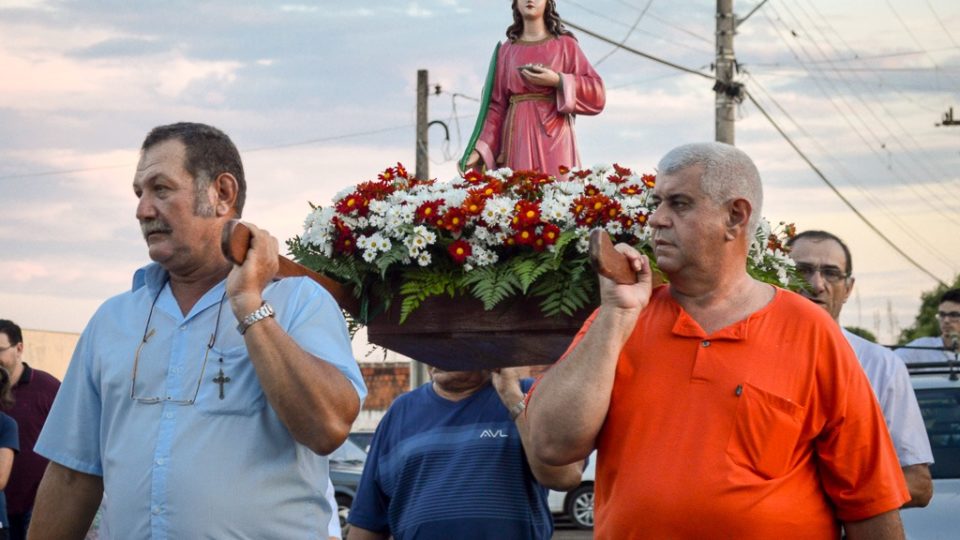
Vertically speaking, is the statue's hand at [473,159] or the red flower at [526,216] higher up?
the statue's hand at [473,159]

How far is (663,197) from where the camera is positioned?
3.70 meters

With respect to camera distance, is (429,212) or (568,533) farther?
(568,533)

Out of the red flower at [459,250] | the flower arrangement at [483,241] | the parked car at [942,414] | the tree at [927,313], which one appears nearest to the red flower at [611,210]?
the flower arrangement at [483,241]

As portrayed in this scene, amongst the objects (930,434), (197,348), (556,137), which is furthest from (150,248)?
(930,434)

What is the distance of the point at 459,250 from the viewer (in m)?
4.56

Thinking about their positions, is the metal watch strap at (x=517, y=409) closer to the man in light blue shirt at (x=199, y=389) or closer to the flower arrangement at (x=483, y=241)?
the flower arrangement at (x=483, y=241)

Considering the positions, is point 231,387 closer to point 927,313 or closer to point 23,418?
point 23,418

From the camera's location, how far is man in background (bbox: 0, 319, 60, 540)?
9242mm

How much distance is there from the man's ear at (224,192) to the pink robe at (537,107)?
2298 mm

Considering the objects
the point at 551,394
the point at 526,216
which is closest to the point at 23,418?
the point at 526,216

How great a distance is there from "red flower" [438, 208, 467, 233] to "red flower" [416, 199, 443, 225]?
0.03 meters

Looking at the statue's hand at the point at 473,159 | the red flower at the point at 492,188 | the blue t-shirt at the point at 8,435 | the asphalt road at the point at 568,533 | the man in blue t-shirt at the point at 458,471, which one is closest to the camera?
the red flower at the point at 492,188

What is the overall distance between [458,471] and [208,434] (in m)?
1.97

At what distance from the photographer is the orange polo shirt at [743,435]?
139 inches
